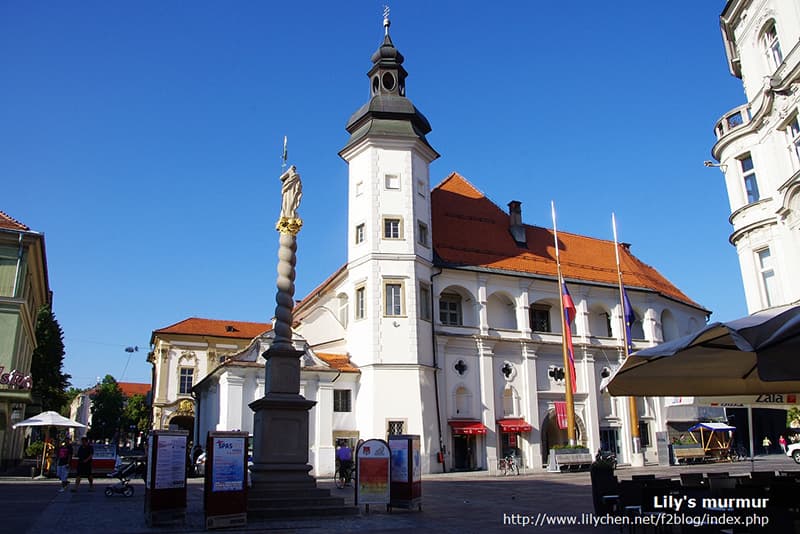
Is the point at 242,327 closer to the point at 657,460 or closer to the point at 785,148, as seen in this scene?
the point at 657,460

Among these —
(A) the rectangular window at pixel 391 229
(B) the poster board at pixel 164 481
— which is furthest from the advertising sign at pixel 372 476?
(A) the rectangular window at pixel 391 229

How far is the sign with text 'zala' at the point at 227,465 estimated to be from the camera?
12.2 m

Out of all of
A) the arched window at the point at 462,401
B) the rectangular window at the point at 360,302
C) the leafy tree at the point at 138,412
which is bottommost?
the arched window at the point at 462,401

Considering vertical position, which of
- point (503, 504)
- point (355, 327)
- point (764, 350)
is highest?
point (355, 327)

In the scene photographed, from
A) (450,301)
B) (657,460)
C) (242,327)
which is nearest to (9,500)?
(450,301)

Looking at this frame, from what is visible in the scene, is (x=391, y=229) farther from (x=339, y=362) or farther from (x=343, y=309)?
(x=339, y=362)

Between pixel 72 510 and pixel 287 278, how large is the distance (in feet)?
24.1

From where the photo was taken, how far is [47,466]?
29.9m

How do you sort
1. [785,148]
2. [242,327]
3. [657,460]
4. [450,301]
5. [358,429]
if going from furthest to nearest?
[242,327] < [657,460] < [450,301] < [358,429] < [785,148]

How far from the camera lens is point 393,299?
33.5 metres

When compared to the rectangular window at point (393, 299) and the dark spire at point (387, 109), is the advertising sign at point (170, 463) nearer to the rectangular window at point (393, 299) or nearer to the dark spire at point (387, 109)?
the rectangular window at point (393, 299)

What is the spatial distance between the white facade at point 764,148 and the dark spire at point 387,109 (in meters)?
15.7

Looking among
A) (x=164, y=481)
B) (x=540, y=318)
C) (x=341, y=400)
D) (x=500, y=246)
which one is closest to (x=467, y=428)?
(x=341, y=400)

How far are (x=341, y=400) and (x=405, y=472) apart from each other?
60.1 ft
